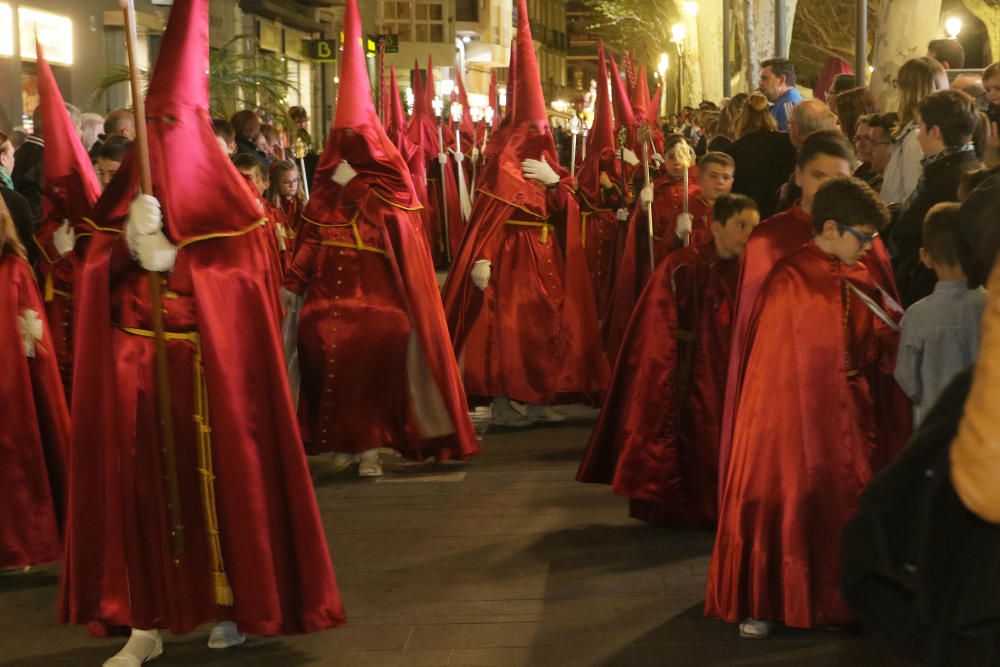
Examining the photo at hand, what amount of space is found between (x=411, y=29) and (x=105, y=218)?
6201 cm

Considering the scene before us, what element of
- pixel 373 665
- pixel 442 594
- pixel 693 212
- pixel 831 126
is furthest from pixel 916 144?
pixel 373 665

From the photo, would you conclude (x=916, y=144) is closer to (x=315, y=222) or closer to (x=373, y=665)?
(x=315, y=222)

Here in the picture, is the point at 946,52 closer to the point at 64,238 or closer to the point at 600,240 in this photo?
the point at 600,240

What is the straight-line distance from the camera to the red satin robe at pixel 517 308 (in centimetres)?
1030

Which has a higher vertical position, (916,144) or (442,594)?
(916,144)

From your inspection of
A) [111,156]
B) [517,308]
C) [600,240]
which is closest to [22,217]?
[111,156]

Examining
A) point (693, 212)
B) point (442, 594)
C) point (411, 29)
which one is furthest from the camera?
point (411, 29)

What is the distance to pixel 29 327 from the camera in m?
6.58

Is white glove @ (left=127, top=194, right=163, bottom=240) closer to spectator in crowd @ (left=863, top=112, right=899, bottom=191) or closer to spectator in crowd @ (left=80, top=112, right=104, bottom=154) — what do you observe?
spectator in crowd @ (left=863, top=112, right=899, bottom=191)

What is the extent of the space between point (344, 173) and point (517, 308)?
90.8 inches

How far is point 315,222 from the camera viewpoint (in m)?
8.46

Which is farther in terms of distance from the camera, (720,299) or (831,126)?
(831,126)

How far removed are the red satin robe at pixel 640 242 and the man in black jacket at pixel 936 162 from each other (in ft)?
11.6

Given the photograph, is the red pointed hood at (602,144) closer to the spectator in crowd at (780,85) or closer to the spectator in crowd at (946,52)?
the spectator in crowd at (780,85)
